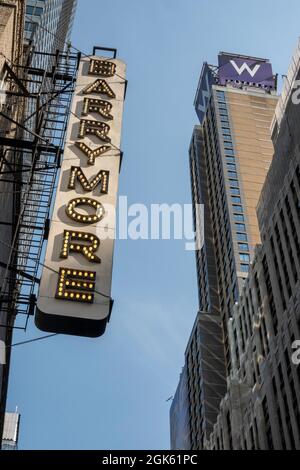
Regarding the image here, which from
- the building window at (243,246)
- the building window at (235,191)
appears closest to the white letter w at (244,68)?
the building window at (235,191)

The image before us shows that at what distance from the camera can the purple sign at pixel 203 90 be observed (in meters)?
155

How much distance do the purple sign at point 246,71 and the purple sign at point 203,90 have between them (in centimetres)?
285

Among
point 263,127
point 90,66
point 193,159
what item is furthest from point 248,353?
point 193,159

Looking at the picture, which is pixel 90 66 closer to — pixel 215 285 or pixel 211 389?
pixel 211 389

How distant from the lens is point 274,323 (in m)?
57.2

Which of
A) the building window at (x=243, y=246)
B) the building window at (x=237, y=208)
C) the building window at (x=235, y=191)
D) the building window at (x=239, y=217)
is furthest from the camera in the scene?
the building window at (x=235, y=191)

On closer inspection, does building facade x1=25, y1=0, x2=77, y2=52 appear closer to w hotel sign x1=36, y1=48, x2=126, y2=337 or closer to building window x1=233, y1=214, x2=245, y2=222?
w hotel sign x1=36, y1=48, x2=126, y2=337

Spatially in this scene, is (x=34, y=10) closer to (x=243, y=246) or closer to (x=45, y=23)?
(x=45, y=23)

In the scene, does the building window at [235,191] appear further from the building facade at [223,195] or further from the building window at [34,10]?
the building window at [34,10]

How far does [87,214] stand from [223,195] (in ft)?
331

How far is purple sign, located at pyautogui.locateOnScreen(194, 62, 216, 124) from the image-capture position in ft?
507

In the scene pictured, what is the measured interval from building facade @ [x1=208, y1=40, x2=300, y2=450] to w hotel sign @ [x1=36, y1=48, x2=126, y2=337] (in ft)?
96.6

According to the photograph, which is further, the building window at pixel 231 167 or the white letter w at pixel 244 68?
the white letter w at pixel 244 68
